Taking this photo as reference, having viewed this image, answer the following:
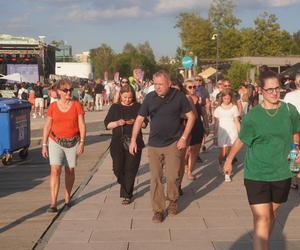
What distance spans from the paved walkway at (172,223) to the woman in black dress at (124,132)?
0.37 metres

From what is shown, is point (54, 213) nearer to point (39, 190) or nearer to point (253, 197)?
point (39, 190)

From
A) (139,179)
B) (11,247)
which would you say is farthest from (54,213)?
(139,179)

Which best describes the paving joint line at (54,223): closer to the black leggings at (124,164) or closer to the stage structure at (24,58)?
the black leggings at (124,164)

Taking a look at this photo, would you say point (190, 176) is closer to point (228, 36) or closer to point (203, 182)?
point (203, 182)

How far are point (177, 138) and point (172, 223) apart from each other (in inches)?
38.8

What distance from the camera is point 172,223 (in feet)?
21.5

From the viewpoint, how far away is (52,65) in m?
48.8

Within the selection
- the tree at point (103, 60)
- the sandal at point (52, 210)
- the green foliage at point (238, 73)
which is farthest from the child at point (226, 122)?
the tree at point (103, 60)

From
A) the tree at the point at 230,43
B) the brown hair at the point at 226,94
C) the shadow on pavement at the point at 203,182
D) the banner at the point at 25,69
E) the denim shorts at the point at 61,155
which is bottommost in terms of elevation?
the shadow on pavement at the point at 203,182

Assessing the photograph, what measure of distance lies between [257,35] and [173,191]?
5964cm

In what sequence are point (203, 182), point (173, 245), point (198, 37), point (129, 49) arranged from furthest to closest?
point (129, 49) < point (198, 37) < point (203, 182) < point (173, 245)

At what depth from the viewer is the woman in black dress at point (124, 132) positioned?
774 centimetres

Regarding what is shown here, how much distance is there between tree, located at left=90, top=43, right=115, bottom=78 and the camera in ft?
297

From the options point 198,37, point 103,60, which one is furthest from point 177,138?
point 103,60
